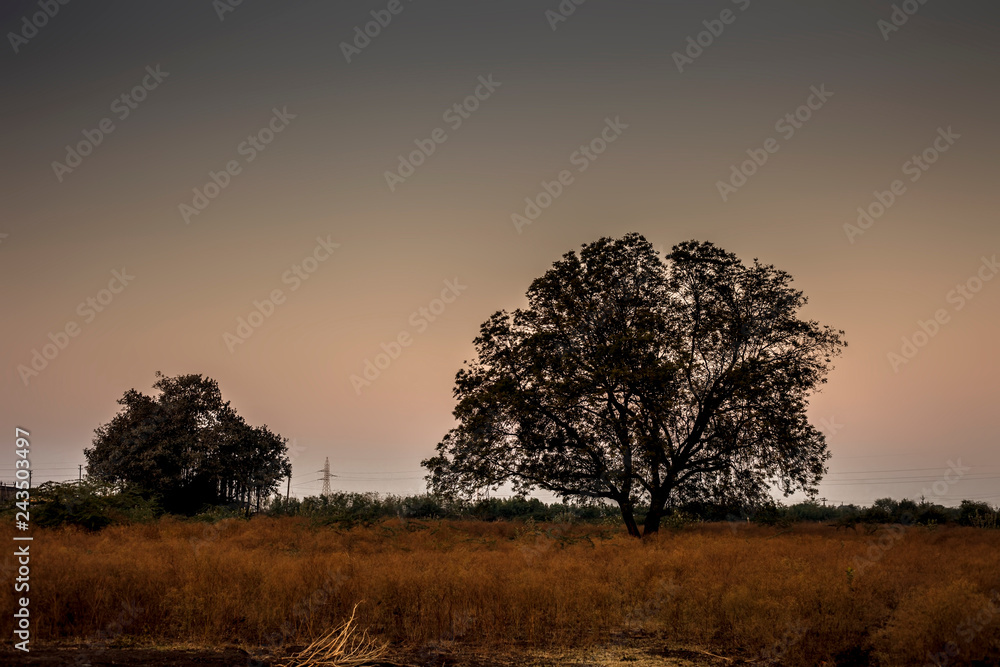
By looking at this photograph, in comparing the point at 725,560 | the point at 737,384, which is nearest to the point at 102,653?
the point at 725,560

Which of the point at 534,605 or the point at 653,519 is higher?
the point at 653,519

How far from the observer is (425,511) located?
4141cm

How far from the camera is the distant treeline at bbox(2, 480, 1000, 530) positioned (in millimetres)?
24203

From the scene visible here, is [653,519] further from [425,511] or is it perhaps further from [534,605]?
[425,511]

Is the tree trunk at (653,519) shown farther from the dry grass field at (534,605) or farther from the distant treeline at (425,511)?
the dry grass field at (534,605)

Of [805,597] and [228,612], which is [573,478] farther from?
[228,612]

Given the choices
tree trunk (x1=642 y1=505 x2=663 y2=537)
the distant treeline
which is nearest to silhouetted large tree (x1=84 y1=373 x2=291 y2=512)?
the distant treeline

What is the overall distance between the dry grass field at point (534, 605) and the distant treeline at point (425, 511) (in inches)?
331

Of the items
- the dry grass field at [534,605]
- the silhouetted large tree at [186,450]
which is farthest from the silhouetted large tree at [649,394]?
the silhouetted large tree at [186,450]

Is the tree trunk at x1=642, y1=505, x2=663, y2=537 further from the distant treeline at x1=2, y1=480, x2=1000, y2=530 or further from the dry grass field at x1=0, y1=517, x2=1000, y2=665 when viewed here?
the dry grass field at x1=0, y1=517, x2=1000, y2=665

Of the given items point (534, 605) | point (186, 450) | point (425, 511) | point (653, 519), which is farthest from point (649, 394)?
point (186, 450)

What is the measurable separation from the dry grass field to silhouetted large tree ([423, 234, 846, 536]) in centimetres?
941

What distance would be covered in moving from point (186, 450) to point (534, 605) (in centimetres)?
4001

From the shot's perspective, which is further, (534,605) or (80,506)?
(80,506)
